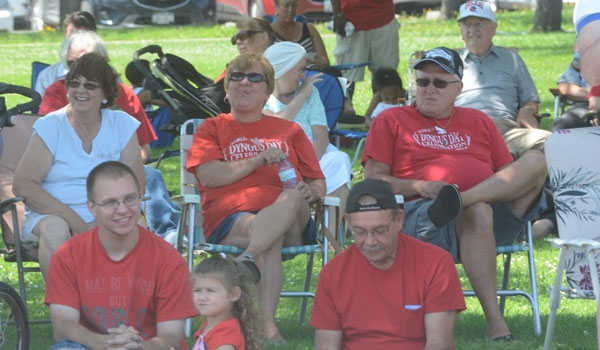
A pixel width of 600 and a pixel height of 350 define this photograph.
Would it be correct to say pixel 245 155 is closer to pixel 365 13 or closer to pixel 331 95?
pixel 331 95

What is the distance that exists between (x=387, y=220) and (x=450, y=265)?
31cm

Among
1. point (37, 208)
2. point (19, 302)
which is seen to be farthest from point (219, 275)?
point (37, 208)

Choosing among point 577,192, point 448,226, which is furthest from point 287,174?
point 577,192

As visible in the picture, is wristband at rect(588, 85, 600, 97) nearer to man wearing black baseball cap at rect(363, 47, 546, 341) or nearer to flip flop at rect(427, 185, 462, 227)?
flip flop at rect(427, 185, 462, 227)

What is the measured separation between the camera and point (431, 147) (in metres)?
6.44

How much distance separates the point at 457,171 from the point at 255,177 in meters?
1.04

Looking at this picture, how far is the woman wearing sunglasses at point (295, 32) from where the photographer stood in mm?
10648

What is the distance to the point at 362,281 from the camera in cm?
480

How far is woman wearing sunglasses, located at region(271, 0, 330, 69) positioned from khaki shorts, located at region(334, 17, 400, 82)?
6.75 ft

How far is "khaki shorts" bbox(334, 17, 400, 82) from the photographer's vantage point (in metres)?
13.2

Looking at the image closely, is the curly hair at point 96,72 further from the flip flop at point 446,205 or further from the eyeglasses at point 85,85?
the flip flop at point 446,205

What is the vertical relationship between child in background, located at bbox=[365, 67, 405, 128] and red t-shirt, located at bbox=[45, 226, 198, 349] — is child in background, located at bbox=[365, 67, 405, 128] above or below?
below

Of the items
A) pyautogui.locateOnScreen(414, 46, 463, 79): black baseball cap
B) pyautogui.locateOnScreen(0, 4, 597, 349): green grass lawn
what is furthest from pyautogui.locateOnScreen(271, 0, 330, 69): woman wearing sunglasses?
pyautogui.locateOnScreen(414, 46, 463, 79): black baseball cap

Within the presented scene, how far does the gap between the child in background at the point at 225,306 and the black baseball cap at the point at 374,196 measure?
1.63 feet
